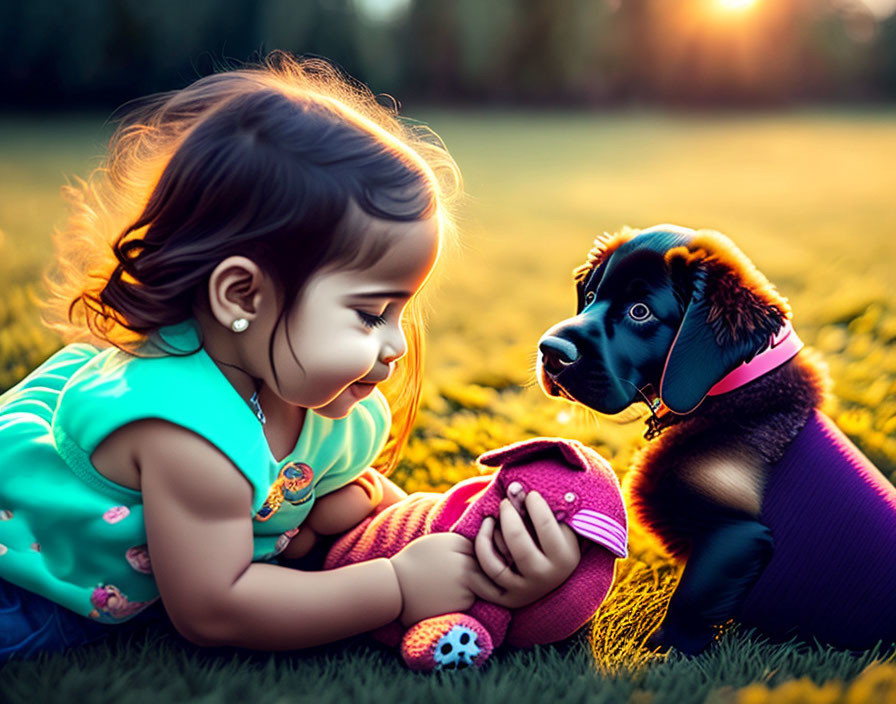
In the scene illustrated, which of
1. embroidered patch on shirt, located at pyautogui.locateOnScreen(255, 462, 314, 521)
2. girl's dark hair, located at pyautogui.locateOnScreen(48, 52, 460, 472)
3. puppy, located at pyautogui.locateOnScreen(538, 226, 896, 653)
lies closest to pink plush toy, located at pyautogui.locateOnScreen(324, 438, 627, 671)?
puppy, located at pyautogui.locateOnScreen(538, 226, 896, 653)

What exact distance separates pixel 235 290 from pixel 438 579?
27.6 inches

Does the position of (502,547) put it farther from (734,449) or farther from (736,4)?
(736,4)

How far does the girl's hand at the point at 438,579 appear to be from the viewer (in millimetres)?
1715

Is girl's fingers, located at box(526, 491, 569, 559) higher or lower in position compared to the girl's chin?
lower

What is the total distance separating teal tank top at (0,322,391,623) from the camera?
1.59 m

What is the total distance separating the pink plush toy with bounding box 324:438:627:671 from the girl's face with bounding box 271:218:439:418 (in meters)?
0.36

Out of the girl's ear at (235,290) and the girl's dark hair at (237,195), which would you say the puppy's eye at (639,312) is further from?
the girl's ear at (235,290)

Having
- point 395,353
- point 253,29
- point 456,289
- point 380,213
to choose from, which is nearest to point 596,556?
point 395,353

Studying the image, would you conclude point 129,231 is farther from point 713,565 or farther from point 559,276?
point 559,276

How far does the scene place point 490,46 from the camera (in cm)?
2239

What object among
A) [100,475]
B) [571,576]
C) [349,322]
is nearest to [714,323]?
[571,576]

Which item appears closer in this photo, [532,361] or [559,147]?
[532,361]

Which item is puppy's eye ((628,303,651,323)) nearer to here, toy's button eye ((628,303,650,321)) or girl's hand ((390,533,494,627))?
toy's button eye ((628,303,650,321))

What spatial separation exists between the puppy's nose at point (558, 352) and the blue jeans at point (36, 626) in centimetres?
108
